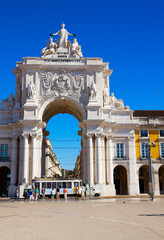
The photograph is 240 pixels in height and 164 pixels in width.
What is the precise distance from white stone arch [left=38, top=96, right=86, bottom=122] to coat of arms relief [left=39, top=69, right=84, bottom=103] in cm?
78

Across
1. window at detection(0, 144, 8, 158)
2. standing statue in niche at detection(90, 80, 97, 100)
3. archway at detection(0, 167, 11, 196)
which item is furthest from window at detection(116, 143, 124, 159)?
archway at detection(0, 167, 11, 196)

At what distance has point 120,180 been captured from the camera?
183 ft

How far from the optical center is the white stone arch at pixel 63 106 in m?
50.4

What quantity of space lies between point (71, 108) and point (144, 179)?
1933 cm

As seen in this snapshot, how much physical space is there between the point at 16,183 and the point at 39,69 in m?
19.7

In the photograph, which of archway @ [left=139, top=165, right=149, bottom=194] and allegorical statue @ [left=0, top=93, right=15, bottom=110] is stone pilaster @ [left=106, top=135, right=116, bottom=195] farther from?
allegorical statue @ [left=0, top=93, right=15, bottom=110]

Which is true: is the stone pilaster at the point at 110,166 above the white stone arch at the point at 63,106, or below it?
below

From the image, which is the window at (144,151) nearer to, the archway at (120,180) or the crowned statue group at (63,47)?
the archway at (120,180)

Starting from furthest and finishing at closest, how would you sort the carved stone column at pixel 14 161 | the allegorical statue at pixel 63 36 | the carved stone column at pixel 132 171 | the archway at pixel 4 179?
the archway at pixel 4 179 < the allegorical statue at pixel 63 36 < the carved stone column at pixel 132 171 < the carved stone column at pixel 14 161

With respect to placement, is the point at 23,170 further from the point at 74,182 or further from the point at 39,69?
the point at 39,69

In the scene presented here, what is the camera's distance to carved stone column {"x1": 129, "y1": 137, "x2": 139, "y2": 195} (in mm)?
50125

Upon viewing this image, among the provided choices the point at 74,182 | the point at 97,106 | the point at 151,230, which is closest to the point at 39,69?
the point at 97,106

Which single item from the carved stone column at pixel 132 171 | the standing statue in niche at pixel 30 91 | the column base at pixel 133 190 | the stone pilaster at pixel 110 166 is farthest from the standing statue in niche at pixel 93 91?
the column base at pixel 133 190

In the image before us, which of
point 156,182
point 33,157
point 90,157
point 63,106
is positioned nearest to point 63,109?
point 63,106
